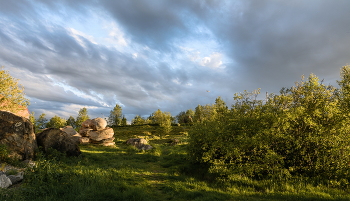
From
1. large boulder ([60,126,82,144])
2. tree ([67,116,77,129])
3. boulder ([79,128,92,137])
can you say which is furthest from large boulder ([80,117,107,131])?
tree ([67,116,77,129])

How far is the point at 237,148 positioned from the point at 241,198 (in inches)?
124

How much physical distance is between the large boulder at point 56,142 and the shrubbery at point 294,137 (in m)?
13.1

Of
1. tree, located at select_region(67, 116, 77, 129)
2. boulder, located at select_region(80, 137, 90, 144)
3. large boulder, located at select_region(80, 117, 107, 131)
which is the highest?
tree, located at select_region(67, 116, 77, 129)

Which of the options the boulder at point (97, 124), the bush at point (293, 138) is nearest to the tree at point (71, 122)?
the boulder at point (97, 124)

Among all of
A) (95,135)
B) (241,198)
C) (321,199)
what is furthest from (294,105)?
(95,135)

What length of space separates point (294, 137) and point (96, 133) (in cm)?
2803

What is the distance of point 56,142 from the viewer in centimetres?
1702

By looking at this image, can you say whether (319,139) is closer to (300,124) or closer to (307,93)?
(300,124)

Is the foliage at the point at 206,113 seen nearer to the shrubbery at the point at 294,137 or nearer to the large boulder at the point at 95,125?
the shrubbery at the point at 294,137

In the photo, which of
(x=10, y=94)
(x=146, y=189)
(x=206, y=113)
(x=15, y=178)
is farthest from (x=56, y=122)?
(x=146, y=189)

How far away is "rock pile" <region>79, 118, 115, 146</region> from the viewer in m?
29.2

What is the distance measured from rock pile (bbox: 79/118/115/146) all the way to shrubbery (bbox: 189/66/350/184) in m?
22.2

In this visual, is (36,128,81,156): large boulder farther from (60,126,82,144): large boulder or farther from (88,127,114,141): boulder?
(88,127,114,141): boulder

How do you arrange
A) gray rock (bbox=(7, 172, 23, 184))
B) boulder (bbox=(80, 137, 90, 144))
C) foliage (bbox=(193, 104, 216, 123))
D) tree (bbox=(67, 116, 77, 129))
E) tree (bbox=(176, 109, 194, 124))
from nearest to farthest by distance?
gray rock (bbox=(7, 172, 23, 184)) → foliage (bbox=(193, 104, 216, 123)) → boulder (bbox=(80, 137, 90, 144)) → tree (bbox=(176, 109, 194, 124)) → tree (bbox=(67, 116, 77, 129))
